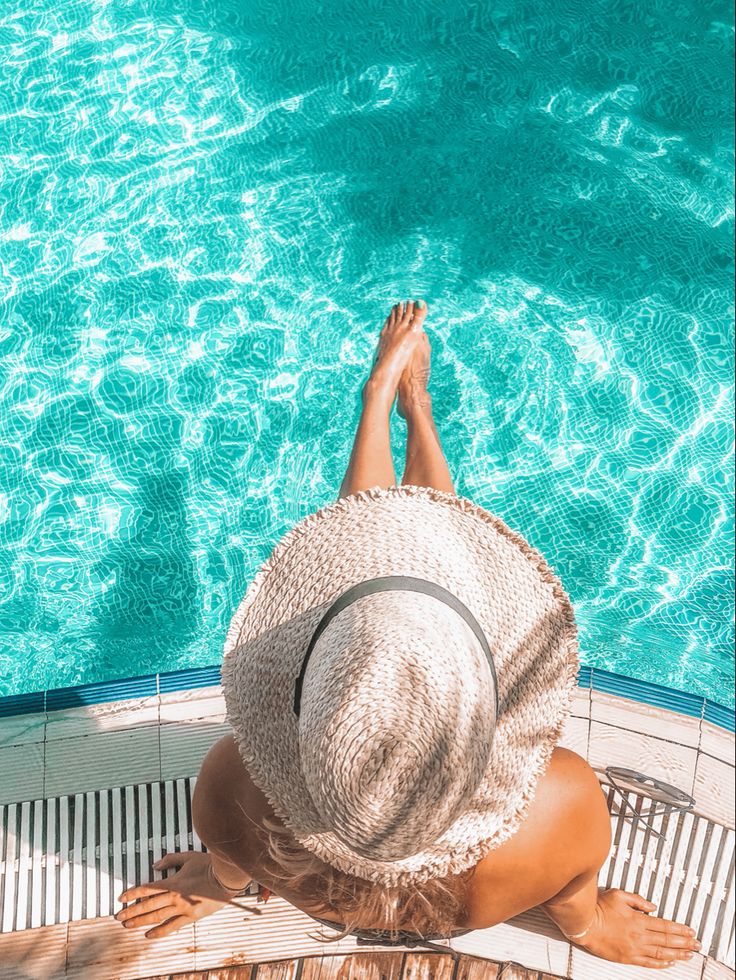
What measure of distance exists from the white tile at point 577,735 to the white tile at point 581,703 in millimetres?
28

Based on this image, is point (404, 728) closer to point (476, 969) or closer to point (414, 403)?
point (476, 969)

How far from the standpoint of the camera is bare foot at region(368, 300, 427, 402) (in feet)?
16.1

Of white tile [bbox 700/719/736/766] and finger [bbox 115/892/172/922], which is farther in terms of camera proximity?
white tile [bbox 700/719/736/766]

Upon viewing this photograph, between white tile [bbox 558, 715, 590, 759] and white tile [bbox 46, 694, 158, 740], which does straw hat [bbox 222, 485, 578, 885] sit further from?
white tile [bbox 46, 694, 158, 740]

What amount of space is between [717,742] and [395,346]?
291cm

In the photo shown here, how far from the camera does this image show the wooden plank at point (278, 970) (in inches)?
153

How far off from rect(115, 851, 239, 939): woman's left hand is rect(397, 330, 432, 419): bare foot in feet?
8.75

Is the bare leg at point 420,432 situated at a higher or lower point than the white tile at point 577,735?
higher

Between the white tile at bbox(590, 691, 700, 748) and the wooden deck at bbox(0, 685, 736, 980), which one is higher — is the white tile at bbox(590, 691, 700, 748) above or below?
above

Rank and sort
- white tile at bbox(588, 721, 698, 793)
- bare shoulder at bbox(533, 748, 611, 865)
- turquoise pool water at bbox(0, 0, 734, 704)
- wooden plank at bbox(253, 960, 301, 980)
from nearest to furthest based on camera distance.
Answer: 1. bare shoulder at bbox(533, 748, 611, 865)
2. wooden plank at bbox(253, 960, 301, 980)
3. white tile at bbox(588, 721, 698, 793)
4. turquoise pool water at bbox(0, 0, 734, 704)

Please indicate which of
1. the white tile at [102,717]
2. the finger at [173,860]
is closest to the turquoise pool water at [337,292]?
the white tile at [102,717]

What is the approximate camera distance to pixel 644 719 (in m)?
4.56

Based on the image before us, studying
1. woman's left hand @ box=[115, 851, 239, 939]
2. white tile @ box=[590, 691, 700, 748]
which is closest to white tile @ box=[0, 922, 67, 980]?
woman's left hand @ box=[115, 851, 239, 939]

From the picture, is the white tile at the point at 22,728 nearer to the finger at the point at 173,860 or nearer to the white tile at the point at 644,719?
the finger at the point at 173,860
